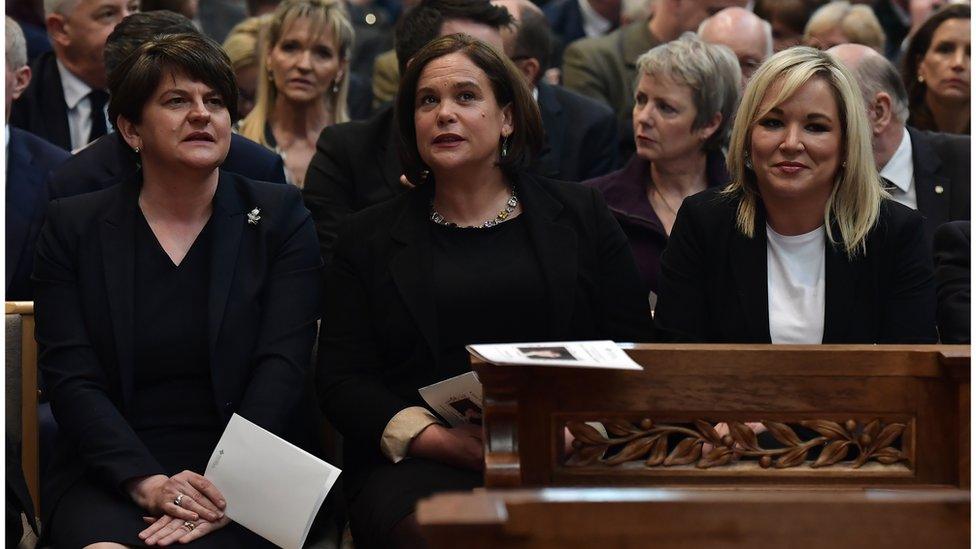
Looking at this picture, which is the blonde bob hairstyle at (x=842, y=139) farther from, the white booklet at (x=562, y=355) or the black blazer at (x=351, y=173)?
the black blazer at (x=351, y=173)

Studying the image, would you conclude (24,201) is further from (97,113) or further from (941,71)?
(941,71)

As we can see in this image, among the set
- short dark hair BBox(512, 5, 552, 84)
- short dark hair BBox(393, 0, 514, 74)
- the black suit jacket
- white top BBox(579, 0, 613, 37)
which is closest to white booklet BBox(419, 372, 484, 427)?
short dark hair BBox(393, 0, 514, 74)

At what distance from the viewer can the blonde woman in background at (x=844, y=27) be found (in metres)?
5.77

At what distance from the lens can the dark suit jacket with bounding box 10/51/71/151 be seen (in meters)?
4.94

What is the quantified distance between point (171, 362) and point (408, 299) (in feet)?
1.90

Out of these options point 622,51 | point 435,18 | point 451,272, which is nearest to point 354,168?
point 435,18

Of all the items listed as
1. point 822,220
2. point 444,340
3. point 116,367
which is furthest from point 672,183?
point 116,367

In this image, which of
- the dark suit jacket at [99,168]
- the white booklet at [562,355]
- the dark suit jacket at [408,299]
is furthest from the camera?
the dark suit jacket at [99,168]

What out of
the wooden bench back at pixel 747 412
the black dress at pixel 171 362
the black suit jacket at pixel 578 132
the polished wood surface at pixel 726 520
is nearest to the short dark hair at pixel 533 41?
the black suit jacket at pixel 578 132

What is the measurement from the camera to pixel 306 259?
3.39m

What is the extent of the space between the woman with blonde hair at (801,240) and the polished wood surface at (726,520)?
4.87 feet

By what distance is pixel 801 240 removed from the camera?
340 centimetres

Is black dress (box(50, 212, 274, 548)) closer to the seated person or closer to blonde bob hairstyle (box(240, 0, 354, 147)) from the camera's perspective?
the seated person

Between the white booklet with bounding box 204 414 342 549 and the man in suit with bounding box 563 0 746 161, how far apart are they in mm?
3069
